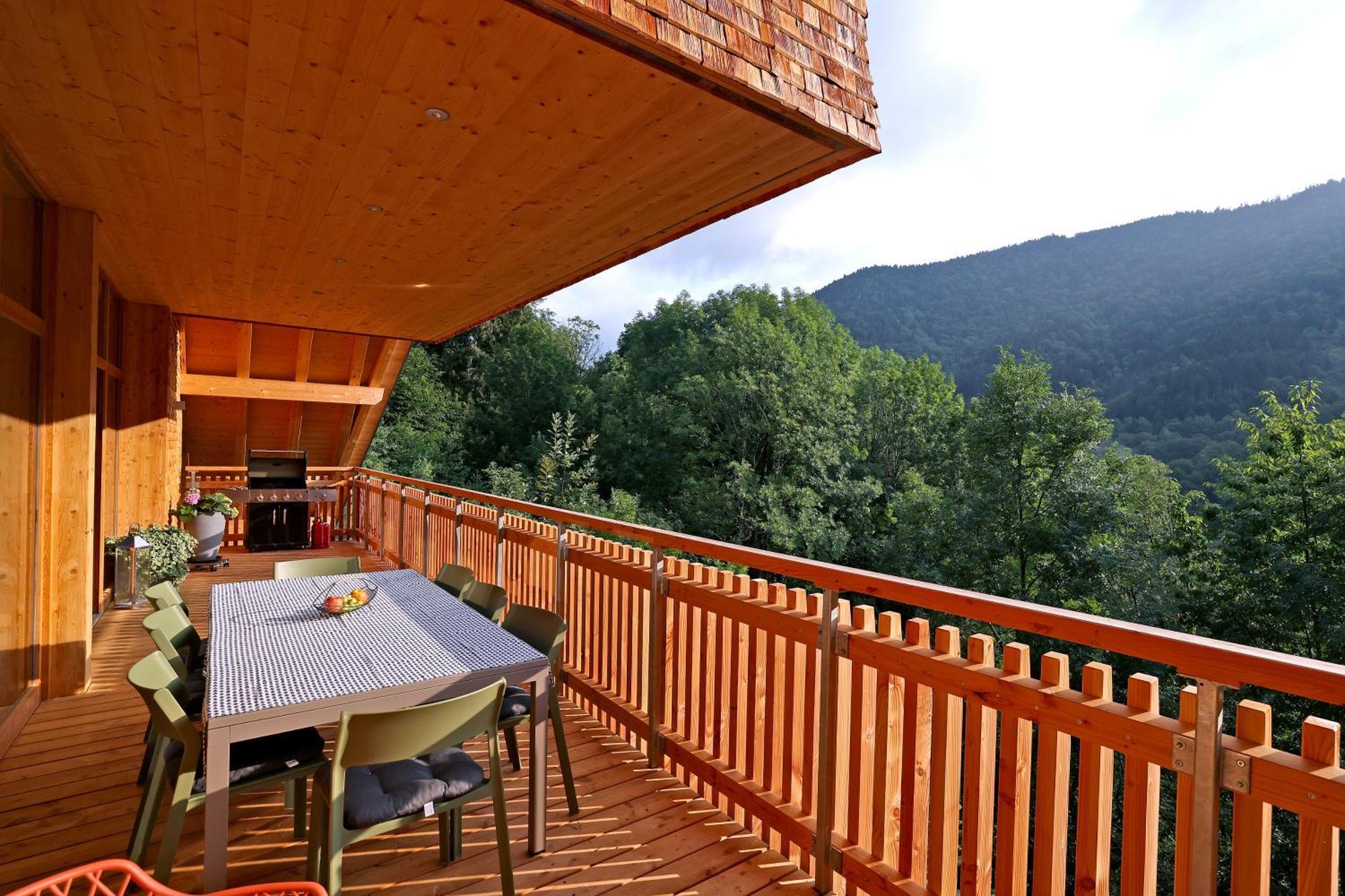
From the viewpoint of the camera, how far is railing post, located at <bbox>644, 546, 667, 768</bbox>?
314 centimetres

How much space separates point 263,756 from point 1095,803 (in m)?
2.45

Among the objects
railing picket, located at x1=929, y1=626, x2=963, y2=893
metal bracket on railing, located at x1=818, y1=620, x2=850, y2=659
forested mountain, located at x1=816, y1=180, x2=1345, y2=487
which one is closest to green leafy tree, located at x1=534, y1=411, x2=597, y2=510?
metal bracket on railing, located at x1=818, y1=620, x2=850, y2=659

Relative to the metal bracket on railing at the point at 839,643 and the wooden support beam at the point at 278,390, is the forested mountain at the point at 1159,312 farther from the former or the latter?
the metal bracket on railing at the point at 839,643

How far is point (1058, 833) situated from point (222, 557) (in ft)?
31.9

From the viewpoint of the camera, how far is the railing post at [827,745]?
7.39ft

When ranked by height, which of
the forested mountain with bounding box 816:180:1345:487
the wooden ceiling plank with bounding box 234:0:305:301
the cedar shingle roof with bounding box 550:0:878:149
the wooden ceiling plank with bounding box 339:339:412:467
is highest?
the forested mountain with bounding box 816:180:1345:487

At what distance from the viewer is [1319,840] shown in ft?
4.15

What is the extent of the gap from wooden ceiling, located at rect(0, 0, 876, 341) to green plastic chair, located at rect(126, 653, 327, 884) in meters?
2.01

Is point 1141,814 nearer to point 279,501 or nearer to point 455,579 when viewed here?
point 455,579

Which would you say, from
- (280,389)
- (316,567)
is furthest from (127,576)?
(280,389)

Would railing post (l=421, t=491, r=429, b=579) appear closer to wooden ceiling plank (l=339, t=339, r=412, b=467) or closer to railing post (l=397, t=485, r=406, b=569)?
railing post (l=397, t=485, r=406, b=569)

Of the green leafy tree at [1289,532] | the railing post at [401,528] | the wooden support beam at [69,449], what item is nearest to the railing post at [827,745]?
the wooden support beam at [69,449]

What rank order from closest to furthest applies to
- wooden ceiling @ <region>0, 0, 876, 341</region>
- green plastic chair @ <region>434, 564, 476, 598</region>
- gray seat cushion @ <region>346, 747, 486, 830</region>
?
gray seat cushion @ <region>346, 747, 486, 830</region>, wooden ceiling @ <region>0, 0, 876, 341</region>, green plastic chair @ <region>434, 564, 476, 598</region>

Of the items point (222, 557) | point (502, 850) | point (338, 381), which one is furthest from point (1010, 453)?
point (502, 850)
